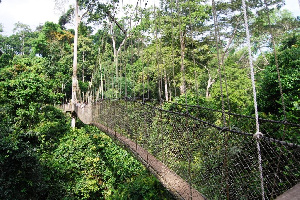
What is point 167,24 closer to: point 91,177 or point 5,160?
point 91,177

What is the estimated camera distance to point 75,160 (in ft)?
18.3

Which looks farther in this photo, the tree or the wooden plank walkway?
the tree

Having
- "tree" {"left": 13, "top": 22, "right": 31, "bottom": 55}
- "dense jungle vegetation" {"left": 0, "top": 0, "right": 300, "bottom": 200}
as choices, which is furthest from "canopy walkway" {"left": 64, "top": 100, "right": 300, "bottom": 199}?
"tree" {"left": 13, "top": 22, "right": 31, "bottom": 55}

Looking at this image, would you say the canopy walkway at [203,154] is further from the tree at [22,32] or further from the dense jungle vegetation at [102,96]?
the tree at [22,32]

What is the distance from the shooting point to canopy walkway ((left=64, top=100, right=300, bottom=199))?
1.27 meters

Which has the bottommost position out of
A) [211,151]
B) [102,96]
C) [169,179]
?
[169,179]

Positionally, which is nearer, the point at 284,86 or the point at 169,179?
the point at 169,179

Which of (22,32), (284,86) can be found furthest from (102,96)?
(22,32)

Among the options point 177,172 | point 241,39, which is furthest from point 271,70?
point 241,39

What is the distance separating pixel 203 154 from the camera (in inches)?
65.9

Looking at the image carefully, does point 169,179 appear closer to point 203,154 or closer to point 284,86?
point 203,154

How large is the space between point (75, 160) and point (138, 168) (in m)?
1.65

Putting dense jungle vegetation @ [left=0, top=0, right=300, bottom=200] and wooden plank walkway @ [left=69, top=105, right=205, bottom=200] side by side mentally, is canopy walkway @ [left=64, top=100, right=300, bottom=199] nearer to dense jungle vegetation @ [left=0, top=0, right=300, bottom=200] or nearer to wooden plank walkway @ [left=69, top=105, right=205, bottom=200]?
wooden plank walkway @ [left=69, top=105, right=205, bottom=200]

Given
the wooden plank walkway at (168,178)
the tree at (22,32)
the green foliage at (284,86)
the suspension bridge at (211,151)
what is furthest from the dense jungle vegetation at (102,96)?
the tree at (22,32)
